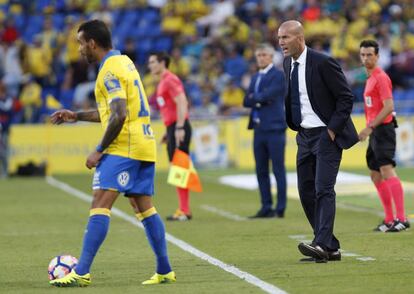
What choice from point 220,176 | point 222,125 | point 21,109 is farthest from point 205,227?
point 21,109

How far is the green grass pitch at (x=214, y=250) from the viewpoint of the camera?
8.35 meters

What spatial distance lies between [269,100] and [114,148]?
653 cm

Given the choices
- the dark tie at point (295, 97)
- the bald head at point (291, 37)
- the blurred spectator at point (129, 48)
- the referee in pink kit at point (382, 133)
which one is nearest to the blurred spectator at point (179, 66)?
the blurred spectator at point (129, 48)

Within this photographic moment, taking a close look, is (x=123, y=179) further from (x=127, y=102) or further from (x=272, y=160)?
(x=272, y=160)

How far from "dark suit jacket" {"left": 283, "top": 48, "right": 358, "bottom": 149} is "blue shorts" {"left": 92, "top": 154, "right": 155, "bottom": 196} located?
2.06 meters

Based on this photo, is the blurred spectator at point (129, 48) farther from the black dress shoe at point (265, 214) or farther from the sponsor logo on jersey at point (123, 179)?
the sponsor logo on jersey at point (123, 179)

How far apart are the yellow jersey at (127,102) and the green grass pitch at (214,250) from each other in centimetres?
106

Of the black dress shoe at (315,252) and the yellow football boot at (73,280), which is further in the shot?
the black dress shoe at (315,252)

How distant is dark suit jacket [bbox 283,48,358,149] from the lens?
955cm

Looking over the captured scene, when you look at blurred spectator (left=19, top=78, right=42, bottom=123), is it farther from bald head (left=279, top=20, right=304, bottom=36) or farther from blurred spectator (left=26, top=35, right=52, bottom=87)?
bald head (left=279, top=20, right=304, bottom=36)

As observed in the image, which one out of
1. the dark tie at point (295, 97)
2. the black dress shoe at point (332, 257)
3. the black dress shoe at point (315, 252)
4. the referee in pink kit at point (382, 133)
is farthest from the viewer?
Answer: the referee in pink kit at point (382, 133)

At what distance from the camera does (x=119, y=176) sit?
8.20m

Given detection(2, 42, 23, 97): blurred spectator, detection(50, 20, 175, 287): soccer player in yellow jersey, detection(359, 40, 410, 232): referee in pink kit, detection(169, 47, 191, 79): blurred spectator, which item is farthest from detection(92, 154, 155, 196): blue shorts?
detection(2, 42, 23, 97): blurred spectator

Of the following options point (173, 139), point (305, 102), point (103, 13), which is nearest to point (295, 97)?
point (305, 102)
